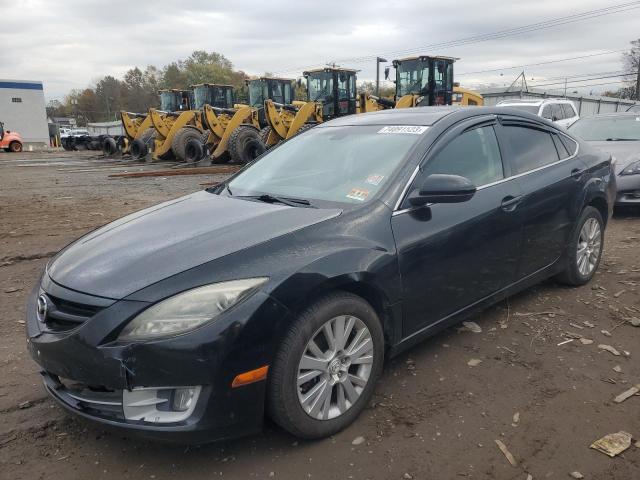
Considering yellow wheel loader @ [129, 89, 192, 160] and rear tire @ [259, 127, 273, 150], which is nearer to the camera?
rear tire @ [259, 127, 273, 150]

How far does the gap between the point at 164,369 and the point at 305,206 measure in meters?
1.25

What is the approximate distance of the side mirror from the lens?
2.93 meters

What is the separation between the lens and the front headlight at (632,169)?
23.8ft

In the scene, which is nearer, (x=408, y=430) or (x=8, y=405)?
(x=408, y=430)

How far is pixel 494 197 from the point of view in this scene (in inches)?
136

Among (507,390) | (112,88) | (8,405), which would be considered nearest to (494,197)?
(507,390)

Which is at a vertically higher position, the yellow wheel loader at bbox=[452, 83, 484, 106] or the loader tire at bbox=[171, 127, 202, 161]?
the yellow wheel loader at bbox=[452, 83, 484, 106]

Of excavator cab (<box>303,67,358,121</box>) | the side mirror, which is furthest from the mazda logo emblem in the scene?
excavator cab (<box>303,67,358,121</box>)

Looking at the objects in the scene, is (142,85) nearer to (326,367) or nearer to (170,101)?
(170,101)

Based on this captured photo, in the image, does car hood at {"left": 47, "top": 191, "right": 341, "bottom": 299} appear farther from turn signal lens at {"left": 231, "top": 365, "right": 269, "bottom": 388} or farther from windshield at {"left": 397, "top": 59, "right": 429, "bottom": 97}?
windshield at {"left": 397, "top": 59, "right": 429, "bottom": 97}

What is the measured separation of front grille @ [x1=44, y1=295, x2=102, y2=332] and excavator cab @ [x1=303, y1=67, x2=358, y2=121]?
53.9ft

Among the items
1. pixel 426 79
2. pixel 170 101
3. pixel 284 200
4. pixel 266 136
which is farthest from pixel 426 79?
pixel 170 101

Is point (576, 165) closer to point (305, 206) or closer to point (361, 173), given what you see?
point (361, 173)

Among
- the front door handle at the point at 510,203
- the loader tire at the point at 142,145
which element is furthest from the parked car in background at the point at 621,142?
the loader tire at the point at 142,145
